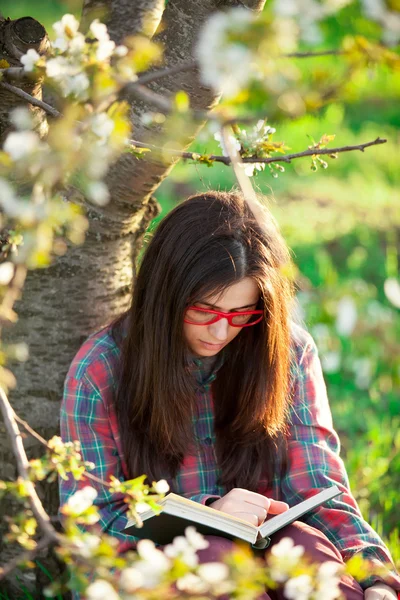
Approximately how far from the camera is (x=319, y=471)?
5.97 feet

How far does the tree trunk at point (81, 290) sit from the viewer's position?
5.67 feet

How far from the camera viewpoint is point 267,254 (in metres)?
1.63

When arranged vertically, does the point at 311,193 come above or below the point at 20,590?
above

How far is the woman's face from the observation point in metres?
1.58

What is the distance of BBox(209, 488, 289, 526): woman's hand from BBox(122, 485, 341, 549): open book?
0.05 meters

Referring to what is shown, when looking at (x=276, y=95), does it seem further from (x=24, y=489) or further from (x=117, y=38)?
(x=117, y=38)

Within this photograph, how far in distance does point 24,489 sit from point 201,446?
2.92ft

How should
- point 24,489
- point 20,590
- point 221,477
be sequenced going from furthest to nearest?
point 20,590 → point 221,477 → point 24,489

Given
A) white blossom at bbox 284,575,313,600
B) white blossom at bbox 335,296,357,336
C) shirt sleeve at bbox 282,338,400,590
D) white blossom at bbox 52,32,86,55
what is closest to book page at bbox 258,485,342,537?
shirt sleeve at bbox 282,338,400,590

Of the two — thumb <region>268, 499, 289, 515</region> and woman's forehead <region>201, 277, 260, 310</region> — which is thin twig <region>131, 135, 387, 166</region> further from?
thumb <region>268, 499, 289, 515</region>

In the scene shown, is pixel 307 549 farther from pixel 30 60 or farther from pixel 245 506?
pixel 30 60

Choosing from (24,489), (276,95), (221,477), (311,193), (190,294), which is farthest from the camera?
(311,193)

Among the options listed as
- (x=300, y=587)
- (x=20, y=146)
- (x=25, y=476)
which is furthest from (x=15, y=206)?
(x=300, y=587)

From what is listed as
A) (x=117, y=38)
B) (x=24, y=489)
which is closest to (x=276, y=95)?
(x=24, y=489)
